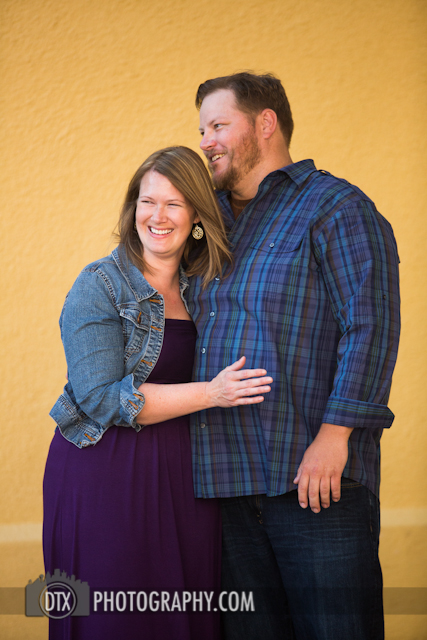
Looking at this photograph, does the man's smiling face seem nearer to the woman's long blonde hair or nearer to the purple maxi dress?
the woman's long blonde hair

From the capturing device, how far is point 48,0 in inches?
120

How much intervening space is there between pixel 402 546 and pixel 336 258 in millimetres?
2046

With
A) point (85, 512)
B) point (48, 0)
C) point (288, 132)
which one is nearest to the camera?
point (85, 512)

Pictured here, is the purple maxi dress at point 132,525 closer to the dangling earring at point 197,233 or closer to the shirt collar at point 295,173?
the dangling earring at point 197,233

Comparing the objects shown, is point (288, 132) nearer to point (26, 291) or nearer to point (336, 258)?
point (336, 258)

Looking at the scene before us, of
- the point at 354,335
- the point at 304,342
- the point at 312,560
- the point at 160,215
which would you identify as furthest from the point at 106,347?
the point at 312,560

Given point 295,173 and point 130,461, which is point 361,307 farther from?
point 130,461

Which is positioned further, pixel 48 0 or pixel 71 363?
pixel 48 0

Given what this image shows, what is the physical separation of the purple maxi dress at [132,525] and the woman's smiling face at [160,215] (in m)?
0.33

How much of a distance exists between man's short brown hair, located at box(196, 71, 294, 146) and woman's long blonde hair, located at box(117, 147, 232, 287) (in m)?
0.40

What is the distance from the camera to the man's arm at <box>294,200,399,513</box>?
168cm

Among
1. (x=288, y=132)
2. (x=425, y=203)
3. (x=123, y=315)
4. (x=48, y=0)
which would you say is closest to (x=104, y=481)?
(x=123, y=315)

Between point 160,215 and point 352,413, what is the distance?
869 mm

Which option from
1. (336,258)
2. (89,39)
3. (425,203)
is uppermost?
(89,39)
